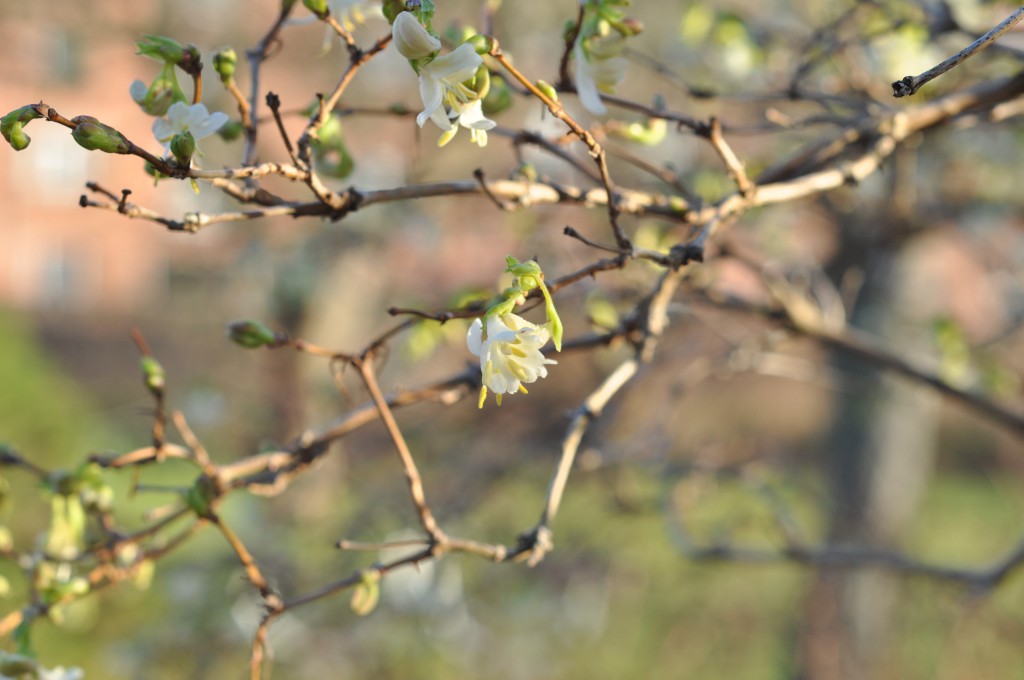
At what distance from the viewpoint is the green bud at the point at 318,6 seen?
3.68 feet

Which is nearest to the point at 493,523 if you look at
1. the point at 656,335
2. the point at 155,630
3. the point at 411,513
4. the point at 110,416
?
the point at 411,513

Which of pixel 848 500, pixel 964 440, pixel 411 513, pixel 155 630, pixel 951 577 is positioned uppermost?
pixel 951 577

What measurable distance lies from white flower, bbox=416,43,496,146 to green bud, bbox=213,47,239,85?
1.09 feet

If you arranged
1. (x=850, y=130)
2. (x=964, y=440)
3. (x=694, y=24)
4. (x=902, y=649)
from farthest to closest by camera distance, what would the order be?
(x=964, y=440) < (x=902, y=649) < (x=694, y=24) < (x=850, y=130)

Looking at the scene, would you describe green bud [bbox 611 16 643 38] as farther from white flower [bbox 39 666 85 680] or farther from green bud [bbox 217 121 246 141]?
white flower [bbox 39 666 85 680]

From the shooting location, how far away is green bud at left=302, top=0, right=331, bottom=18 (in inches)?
44.2

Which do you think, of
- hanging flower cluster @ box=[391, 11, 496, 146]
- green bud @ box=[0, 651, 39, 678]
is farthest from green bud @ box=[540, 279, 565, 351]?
green bud @ box=[0, 651, 39, 678]

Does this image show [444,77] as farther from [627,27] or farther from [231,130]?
[231,130]

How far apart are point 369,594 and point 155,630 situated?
2.59 m

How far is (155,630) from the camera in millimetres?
3514

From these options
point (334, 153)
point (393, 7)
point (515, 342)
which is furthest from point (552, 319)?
point (334, 153)

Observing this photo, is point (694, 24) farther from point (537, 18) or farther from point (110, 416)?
point (110, 416)

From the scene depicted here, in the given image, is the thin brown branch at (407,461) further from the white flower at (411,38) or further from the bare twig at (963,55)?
the bare twig at (963,55)

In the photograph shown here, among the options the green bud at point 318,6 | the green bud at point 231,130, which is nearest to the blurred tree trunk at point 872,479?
the green bud at point 231,130
